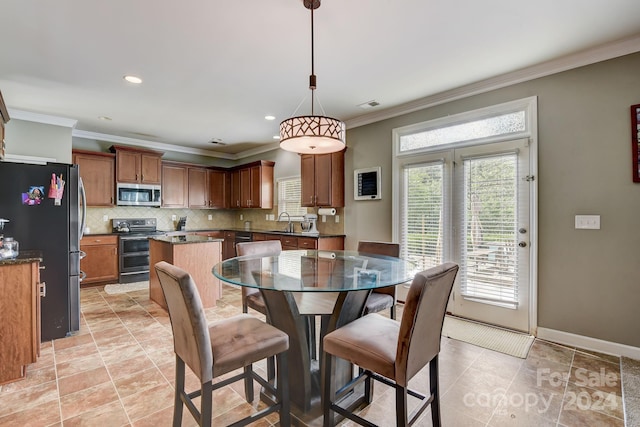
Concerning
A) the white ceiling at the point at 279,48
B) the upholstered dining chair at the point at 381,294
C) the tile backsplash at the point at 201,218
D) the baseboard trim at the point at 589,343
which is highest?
the white ceiling at the point at 279,48

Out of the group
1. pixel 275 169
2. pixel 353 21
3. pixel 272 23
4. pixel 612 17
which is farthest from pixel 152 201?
pixel 612 17

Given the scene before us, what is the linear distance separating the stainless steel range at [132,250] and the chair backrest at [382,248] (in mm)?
4106

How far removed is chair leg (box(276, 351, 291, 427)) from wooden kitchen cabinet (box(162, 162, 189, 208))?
5367 millimetres

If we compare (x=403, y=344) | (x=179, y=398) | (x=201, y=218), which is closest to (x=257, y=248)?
(x=179, y=398)

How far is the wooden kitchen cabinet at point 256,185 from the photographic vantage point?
20.3ft

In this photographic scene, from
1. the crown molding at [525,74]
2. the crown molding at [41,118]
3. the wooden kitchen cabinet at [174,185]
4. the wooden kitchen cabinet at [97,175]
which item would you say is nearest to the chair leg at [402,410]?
the crown molding at [525,74]

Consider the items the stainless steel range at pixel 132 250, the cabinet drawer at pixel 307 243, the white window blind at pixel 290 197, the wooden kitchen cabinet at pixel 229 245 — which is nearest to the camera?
the cabinet drawer at pixel 307 243

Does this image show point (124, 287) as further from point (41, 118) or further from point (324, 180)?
point (324, 180)

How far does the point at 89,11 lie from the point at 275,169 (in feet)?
13.8

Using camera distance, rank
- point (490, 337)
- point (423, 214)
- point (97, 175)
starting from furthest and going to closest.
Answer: point (97, 175) < point (423, 214) < point (490, 337)

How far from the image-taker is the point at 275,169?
6301 millimetres

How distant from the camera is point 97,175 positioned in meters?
5.29

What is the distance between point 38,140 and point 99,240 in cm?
167

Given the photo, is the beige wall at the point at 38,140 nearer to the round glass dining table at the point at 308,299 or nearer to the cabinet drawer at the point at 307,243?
the cabinet drawer at the point at 307,243
